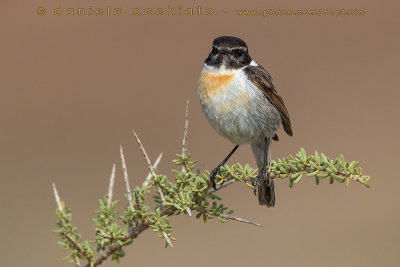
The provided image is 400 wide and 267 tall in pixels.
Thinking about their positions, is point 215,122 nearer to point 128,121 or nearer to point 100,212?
point 100,212

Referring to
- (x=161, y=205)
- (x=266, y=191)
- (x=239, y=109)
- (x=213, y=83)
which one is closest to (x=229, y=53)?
(x=213, y=83)

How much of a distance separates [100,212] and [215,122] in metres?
1.26

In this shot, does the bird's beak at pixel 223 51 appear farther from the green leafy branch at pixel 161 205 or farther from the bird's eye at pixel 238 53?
the green leafy branch at pixel 161 205

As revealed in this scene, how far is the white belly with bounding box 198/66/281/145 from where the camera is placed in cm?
305

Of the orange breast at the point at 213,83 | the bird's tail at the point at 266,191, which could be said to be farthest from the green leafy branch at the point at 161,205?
the orange breast at the point at 213,83

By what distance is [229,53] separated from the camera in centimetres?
308

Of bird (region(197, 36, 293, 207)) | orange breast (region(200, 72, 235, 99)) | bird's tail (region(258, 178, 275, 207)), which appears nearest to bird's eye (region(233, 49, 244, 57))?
bird (region(197, 36, 293, 207))

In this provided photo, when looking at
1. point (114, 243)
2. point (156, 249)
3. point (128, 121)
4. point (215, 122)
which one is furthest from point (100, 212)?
point (128, 121)

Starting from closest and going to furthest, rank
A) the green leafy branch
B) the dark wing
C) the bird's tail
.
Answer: the green leafy branch
the bird's tail
the dark wing

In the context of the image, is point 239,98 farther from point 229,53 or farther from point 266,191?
Answer: point 266,191

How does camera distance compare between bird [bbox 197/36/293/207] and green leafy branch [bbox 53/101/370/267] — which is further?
bird [bbox 197/36/293/207]

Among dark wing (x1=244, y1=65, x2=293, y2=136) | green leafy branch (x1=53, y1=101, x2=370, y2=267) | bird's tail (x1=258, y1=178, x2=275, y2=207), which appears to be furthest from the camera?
dark wing (x1=244, y1=65, x2=293, y2=136)

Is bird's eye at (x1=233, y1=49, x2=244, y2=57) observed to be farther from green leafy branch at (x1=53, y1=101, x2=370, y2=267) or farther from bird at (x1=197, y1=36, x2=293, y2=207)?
green leafy branch at (x1=53, y1=101, x2=370, y2=267)

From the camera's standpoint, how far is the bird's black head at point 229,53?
3.03m
